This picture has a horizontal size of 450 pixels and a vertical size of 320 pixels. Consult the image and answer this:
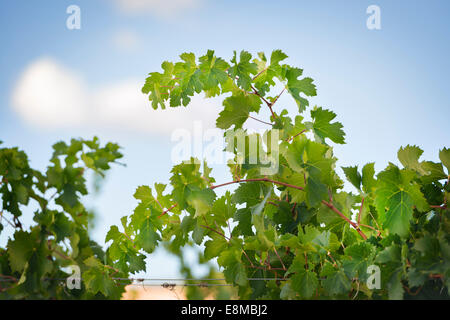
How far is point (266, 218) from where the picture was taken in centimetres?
133

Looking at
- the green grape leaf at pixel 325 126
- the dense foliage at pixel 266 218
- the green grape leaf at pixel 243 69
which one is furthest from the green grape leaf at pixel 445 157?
the green grape leaf at pixel 243 69

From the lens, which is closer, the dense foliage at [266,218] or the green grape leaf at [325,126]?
the dense foliage at [266,218]

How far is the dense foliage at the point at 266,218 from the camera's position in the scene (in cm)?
104

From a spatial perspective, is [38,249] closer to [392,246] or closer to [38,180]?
[38,180]

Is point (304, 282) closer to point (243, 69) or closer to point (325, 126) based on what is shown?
point (325, 126)

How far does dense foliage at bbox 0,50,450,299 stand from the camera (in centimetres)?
104

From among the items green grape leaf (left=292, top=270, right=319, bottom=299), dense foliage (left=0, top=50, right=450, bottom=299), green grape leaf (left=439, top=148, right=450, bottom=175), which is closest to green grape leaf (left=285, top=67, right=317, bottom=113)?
dense foliage (left=0, top=50, right=450, bottom=299)

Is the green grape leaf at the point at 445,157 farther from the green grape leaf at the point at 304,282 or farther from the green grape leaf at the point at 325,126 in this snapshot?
the green grape leaf at the point at 304,282

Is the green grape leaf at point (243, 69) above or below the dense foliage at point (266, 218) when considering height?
above

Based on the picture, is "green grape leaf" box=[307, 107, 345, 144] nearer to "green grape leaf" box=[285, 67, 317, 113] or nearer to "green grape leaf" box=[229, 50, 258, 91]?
"green grape leaf" box=[285, 67, 317, 113]

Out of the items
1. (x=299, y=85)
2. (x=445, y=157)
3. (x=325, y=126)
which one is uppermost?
(x=299, y=85)

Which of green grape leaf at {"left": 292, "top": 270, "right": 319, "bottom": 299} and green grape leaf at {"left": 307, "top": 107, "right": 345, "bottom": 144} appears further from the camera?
green grape leaf at {"left": 307, "top": 107, "right": 345, "bottom": 144}

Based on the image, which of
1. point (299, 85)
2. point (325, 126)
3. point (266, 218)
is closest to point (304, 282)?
point (266, 218)
